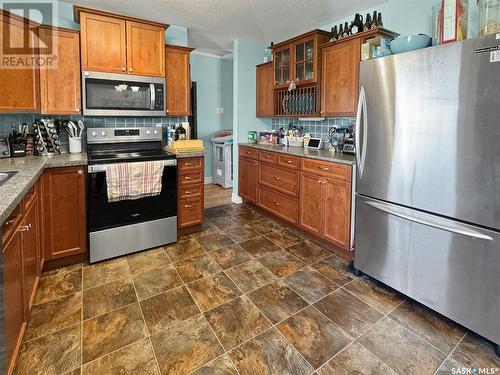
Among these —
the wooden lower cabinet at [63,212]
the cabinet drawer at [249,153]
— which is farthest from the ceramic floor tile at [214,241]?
the cabinet drawer at [249,153]

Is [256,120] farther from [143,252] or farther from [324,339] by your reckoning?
[324,339]

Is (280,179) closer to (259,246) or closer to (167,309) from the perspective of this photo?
(259,246)

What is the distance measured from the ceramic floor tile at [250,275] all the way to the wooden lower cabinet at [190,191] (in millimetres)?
912

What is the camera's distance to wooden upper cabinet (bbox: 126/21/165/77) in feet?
9.88

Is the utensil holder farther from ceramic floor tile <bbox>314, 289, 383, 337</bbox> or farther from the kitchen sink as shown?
ceramic floor tile <bbox>314, 289, 383, 337</bbox>

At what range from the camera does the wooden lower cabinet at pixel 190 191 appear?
3.15 metres

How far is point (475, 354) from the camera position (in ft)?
5.48

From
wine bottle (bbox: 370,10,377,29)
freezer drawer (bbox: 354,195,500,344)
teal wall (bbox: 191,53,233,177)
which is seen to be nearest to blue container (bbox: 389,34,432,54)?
wine bottle (bbox: 370,10,377,29)

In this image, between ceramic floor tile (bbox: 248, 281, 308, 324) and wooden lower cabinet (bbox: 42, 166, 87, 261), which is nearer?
ceramic floor tile (bbox: 248, 281, 308, 324)

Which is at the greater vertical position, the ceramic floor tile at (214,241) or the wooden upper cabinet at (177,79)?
the wooden upper cabinet at (177,79)

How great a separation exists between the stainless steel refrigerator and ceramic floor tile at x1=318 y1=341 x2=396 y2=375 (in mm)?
618

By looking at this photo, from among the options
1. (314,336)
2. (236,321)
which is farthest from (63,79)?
(314,336)

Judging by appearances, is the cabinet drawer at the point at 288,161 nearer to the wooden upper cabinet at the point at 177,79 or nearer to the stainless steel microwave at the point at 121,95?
the wooden upper cabinet at the point at 177,79

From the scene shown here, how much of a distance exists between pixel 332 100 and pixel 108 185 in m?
2.39
